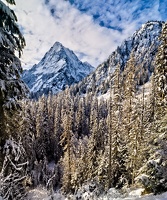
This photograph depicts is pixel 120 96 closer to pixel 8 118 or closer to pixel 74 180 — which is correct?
pixel 74 180

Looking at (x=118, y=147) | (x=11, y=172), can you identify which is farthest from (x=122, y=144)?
(x=11, y=172)

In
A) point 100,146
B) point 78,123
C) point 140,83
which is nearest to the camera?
point 100,146

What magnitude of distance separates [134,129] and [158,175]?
14.9m

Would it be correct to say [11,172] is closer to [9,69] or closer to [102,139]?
[9,69]

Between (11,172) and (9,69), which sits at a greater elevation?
(9,69)

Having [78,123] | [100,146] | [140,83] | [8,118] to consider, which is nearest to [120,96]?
[100,146]

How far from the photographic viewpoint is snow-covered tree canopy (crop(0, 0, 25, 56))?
26.1 ft

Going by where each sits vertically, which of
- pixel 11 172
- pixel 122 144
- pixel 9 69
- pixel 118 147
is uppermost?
pixel 9 69

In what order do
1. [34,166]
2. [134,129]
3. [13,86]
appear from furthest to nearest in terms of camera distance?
1. [34,166]
2. [134,129]
3. [13,86]

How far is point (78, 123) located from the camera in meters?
86.4

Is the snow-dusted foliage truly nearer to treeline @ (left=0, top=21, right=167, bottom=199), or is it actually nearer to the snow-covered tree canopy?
treeline @ (left=0, top=21, right=167, bottom=199)

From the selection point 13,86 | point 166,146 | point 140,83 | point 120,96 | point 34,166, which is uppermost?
point 140,83

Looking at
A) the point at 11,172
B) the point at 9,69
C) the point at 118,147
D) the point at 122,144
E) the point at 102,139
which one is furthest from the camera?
the point at 102,139

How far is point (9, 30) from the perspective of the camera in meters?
8.64
